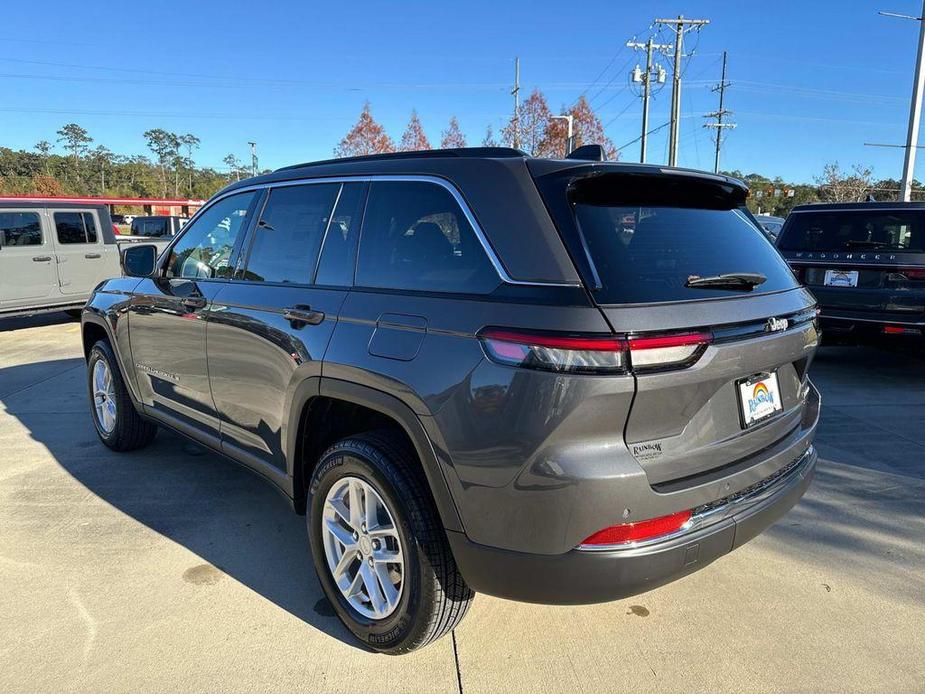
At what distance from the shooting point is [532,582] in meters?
2.03

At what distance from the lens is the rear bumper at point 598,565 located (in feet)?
6.51

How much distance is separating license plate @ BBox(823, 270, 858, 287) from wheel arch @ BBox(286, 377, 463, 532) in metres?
6.13

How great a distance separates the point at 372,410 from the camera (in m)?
2.56

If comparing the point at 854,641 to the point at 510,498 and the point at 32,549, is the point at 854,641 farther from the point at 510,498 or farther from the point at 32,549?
the point at 32,549

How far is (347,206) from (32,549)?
2446 millimetres

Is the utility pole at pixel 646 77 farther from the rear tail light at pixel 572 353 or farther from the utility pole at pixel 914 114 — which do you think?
the rear tail light at pixel 572 353

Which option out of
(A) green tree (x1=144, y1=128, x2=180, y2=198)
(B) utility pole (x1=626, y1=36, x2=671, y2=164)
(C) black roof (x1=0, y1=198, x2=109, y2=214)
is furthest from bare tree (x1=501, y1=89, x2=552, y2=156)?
(A) green tree (x1=144, y1=128, x2=180, y2=198)

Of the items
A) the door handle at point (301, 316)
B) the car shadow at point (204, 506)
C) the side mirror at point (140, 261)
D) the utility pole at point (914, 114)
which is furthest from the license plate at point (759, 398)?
the utility pole at point (914, 114)

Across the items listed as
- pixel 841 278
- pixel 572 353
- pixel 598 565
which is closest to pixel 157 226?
pixel 841 278

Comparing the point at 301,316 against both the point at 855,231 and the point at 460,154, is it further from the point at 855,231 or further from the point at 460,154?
the point at 855,231

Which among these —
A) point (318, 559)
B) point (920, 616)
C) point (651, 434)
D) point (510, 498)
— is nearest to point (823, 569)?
point (920, 616)

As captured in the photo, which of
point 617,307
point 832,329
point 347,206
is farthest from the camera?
→ point 832,329

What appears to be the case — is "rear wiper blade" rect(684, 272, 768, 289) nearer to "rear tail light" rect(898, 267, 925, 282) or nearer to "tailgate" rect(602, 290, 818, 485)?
"tailgate" rect(602, 290, 818, 485)

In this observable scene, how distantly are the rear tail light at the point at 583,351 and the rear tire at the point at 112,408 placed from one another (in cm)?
341
